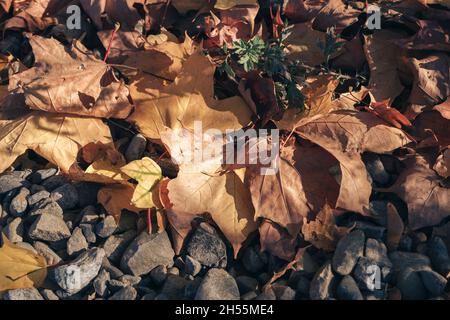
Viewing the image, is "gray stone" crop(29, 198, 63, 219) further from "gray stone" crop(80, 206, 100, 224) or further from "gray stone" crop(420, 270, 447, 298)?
"gray stone" crop(420, 270, 447, 298)

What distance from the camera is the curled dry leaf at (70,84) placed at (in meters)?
1.86

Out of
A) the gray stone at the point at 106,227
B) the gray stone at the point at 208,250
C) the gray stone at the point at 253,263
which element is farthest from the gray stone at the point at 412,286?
the gray stone at the point at 106,227

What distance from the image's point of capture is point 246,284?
5.50ft

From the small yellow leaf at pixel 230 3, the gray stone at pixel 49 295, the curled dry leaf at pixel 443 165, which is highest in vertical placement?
the small yellow leaf at pixel 230 3

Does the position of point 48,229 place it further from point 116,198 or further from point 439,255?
point 439,255

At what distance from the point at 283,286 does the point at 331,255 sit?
0.66 ft

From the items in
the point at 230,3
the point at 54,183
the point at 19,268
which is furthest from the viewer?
the point at 230,3

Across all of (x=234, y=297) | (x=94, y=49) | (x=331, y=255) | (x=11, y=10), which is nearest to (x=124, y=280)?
(x=234, y=297)

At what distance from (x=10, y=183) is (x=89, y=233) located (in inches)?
14.7

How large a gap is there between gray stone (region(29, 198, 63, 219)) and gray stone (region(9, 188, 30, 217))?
1.4 inches

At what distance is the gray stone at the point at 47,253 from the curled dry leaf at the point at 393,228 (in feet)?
3.66

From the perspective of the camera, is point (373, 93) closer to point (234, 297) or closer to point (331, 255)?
point (331, 255)

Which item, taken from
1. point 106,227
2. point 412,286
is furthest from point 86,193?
point 412,286

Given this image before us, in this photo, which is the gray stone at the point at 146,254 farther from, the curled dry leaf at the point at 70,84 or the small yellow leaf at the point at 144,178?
the curled dry leaf at the point at 70,84
